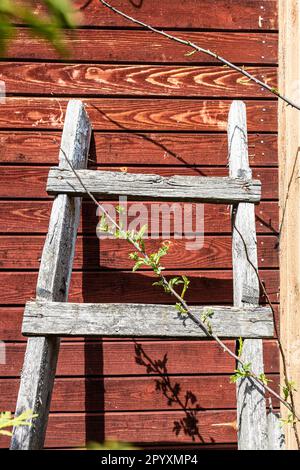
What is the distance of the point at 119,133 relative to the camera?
248 cm

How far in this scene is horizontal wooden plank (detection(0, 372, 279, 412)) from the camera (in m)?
2.34

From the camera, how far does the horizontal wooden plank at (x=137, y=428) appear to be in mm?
2320

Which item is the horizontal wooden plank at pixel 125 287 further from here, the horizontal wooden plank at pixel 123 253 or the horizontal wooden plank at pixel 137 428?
the horizontal wooden plank at pixel 137 428

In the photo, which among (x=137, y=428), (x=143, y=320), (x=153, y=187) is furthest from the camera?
(x=137, y=428)

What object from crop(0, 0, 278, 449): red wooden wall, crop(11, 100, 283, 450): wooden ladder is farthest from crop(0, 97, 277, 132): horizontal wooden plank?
crop(11, 100, 283, 450): wooden ladder

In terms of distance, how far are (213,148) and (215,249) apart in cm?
51

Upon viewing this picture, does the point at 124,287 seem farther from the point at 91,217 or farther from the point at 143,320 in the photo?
the point at 143,320

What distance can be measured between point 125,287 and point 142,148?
693 mm

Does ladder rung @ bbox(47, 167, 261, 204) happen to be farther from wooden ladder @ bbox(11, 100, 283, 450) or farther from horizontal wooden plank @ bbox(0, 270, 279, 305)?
horizontal wooden plank @ bbox(0, 270, 279, 305)

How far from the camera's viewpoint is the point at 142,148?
2480mm

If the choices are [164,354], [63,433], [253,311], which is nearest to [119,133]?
[164,354]

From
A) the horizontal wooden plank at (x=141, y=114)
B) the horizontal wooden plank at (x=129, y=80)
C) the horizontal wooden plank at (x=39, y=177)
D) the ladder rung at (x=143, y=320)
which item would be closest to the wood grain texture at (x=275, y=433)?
the ladder rung at (x=143, y=320)

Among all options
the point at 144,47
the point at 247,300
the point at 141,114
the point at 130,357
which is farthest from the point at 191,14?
the point at 130,357
